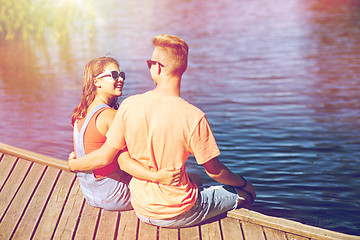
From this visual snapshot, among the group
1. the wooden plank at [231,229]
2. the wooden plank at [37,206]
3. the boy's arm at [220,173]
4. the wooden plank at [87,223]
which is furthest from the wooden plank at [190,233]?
the wooden plank at [37,206]

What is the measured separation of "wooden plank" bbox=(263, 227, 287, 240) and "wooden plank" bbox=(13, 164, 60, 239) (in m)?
2.01

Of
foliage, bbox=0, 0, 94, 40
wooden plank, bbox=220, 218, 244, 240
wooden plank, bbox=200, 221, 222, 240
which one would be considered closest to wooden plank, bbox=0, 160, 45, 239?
wooden plank, bbox=200, 221, 222, 240

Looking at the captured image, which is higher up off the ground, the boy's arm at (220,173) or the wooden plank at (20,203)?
the boy's arm at (220,173)

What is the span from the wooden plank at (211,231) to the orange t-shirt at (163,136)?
0.41m

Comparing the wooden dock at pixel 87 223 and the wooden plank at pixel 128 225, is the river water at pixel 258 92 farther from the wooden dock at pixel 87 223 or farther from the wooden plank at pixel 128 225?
the wooden plank at pixel 128 225

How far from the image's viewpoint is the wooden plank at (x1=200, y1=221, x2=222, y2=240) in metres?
3.96

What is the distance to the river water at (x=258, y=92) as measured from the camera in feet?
24.5

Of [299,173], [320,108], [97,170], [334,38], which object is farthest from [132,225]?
[334,38]

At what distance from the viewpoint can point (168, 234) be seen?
3990 millimetres

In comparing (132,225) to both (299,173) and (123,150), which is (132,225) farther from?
(299,173)

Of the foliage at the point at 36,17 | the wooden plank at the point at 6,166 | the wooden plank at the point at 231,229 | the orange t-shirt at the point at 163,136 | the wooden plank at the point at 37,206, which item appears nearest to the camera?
the orange t-shirt at the point at 163,136

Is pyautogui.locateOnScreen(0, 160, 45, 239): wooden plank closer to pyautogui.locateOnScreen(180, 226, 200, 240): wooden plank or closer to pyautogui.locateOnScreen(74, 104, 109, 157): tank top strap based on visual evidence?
pyautogui.locateOnScreen(74, 104, 109, 157): tank top strap

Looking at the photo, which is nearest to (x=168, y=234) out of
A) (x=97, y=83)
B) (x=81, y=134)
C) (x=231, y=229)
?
(x=231, y=229)

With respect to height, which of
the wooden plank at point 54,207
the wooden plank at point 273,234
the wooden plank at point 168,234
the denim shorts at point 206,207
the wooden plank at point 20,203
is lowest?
the wooden plank at point 20,203
